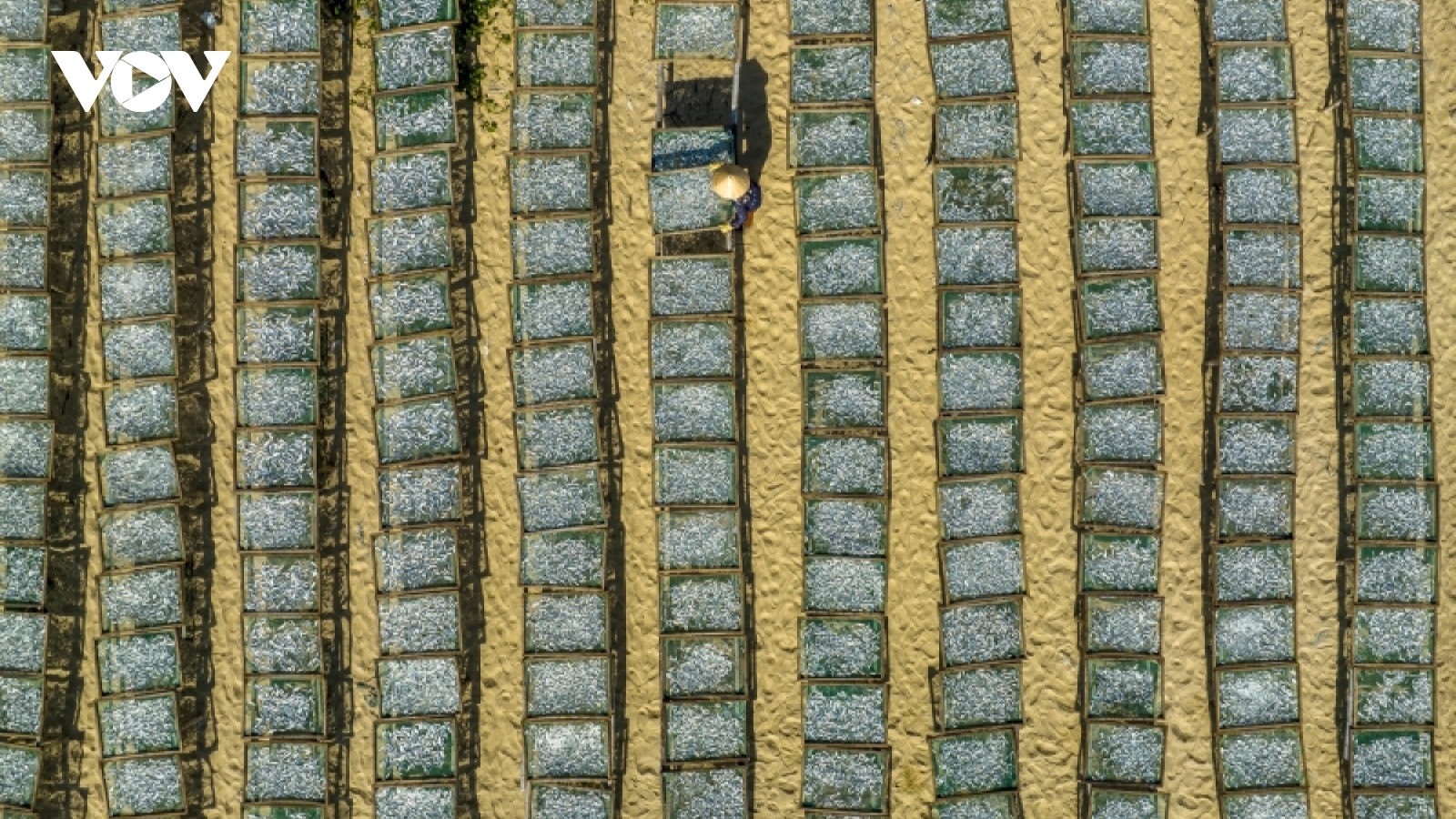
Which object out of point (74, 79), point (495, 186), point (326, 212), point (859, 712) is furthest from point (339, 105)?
point (859, 712)

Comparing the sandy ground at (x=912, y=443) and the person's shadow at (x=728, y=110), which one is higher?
the person's shadow at (x=728, y=110)

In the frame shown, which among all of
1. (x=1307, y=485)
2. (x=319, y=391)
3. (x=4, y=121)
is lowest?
(x=1307, y=485)

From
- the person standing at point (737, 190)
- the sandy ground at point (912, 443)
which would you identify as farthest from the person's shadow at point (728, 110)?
the person standing at point (737, 190)

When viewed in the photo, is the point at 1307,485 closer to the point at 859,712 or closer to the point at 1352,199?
the point at 1352,199

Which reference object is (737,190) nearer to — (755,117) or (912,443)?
(755,117)

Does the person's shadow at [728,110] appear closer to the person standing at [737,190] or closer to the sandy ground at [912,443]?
the sandy ground at [912,443]

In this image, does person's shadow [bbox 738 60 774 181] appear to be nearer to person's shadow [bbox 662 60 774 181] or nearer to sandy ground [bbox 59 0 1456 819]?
person's shadow [bbox 662 60 774 181]
